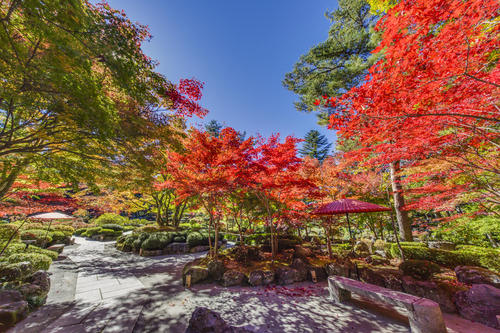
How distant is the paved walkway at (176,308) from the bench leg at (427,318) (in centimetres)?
35

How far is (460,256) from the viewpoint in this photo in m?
5.32

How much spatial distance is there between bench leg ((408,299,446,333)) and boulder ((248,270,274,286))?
3258mm

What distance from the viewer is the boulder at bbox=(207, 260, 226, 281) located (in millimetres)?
5390

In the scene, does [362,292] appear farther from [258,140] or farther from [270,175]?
[258,140]

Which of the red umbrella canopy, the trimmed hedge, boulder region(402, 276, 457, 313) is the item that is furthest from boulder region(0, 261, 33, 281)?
the trimmed hedge

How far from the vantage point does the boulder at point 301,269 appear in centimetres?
551

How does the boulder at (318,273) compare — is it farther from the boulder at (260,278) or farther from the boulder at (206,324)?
the boulder at (206,324)

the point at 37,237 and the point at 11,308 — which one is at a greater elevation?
the point at 37,237

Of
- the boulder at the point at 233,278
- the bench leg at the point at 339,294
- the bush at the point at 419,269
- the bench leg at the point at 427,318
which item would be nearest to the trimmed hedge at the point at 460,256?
the bush at the point at 419,269

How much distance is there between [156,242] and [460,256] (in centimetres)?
1212

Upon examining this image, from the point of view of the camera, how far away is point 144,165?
449 cm

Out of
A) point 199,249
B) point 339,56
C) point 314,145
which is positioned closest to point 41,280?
point 199,249

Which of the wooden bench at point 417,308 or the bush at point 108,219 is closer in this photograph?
the wooden bench at point 417,308

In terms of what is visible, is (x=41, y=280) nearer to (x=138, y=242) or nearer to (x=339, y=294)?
(x=138, y=242)
